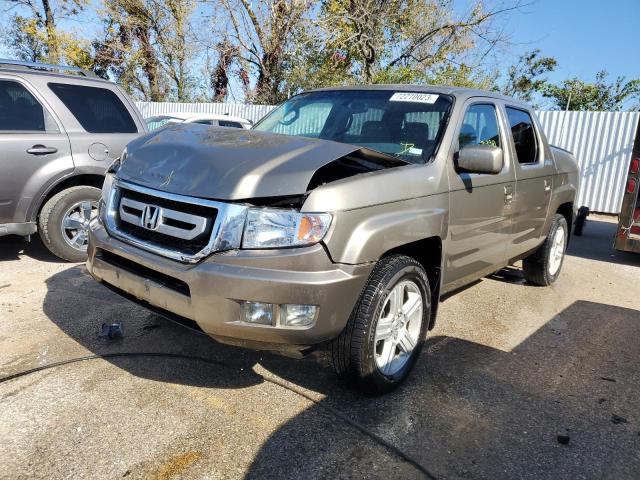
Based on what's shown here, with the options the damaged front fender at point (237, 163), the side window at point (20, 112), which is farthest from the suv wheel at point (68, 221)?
the damaged front fender at point (237, 163)

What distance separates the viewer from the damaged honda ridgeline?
8.29 ft

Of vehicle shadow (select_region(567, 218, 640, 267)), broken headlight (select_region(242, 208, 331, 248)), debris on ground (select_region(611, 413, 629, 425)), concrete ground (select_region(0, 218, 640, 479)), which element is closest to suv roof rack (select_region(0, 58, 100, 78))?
concrete ground (select_region(0, 218, 640, 479))

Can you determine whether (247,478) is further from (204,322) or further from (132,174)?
(132,174)

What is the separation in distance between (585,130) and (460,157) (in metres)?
11.4

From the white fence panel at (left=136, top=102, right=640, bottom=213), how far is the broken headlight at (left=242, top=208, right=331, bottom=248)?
11956mm

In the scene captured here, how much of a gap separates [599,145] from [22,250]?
12660 millimetres

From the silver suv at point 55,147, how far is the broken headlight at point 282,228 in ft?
9.99

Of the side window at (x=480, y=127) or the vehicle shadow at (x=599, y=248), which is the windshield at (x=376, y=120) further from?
the vehicle shadow at (x=599, y=248)

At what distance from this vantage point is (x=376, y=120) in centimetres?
383

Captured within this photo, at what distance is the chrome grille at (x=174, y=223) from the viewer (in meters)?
2.54

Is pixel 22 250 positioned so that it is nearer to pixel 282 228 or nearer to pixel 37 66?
pixel 37 66

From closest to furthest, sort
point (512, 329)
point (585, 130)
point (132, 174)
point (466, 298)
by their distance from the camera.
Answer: point (132, 174)
point (512, 329)
point (466, 298)
point (585, 130)

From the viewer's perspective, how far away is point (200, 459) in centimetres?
246

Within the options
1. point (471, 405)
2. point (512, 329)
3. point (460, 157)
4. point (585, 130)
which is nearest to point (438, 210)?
point (460, 157)
